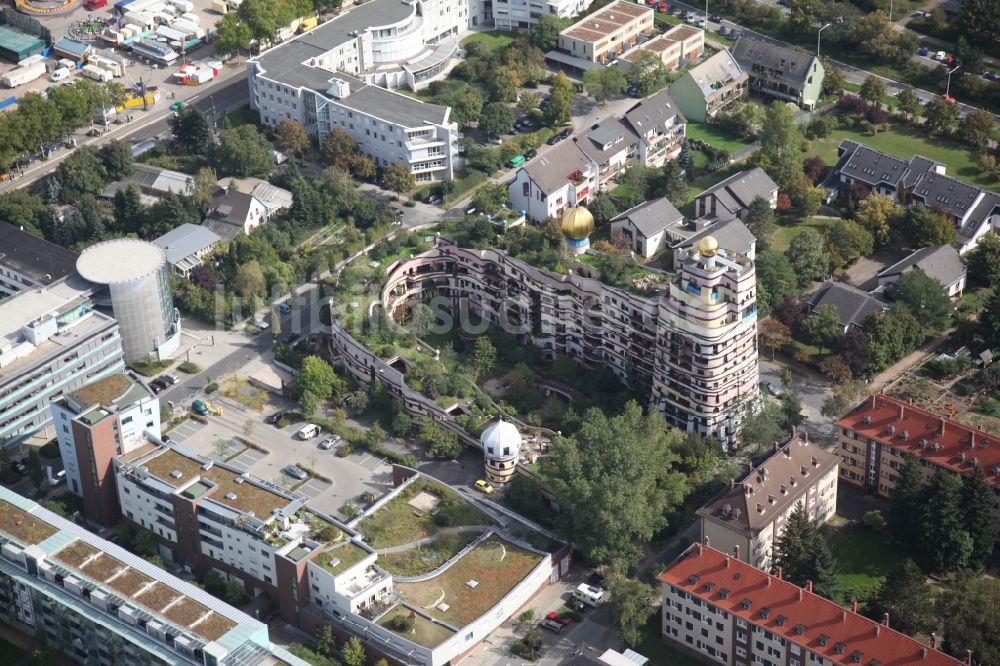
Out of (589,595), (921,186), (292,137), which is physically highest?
(292,137)

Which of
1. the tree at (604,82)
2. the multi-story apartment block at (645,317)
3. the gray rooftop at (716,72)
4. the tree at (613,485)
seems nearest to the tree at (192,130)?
the multi-story apartment block at (645,317)

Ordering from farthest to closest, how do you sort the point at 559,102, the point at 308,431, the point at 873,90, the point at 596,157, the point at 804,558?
1. the point at 873,90
2. the point at 559,102
3. the point at 596,157
4. the point at 308,431
5. the point at 804,558

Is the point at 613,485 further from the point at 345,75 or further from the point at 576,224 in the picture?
the point at 345,75

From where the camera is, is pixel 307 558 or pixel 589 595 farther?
pixel 589 595

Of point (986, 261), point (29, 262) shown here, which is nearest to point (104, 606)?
point (29, 262)

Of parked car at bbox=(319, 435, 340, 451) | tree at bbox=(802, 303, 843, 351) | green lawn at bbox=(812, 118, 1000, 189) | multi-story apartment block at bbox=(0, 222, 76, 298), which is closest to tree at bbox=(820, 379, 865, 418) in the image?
tree at bbox=(802, 303, 843, 351)

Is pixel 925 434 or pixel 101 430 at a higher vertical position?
pixel 101 430
